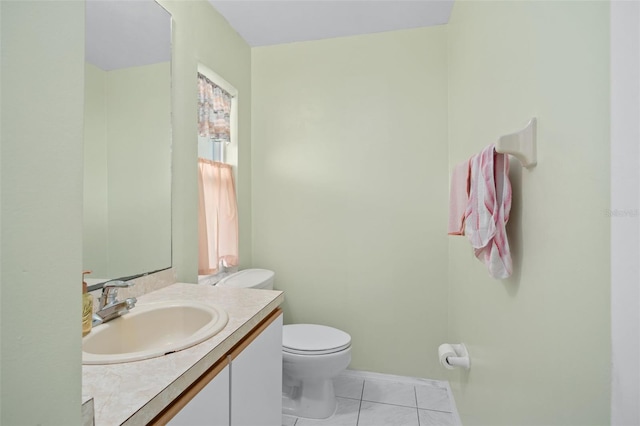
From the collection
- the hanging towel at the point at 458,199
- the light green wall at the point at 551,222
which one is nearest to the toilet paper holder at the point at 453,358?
the light green wall at the point at 551,222

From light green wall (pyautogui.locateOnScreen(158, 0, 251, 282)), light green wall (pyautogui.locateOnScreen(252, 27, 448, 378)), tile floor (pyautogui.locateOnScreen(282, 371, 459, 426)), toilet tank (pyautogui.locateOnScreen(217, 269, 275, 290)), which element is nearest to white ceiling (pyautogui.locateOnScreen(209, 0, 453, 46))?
light green wall (pyautogui.locateOnScreen(252, 27, 448, 378))

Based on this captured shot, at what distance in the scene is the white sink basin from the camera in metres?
0.94

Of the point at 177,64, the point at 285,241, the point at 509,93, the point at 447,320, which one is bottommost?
the point at 447,320

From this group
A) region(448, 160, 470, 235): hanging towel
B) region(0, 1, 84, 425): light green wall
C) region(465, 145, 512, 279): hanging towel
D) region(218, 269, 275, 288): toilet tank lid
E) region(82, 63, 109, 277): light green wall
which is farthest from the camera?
region(218, 269, 275, 288): toilet tank lid

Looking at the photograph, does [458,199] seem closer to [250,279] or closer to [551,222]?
[551,222]

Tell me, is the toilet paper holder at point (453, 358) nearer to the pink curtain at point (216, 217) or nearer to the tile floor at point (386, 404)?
the tile floor at point (386, 404)

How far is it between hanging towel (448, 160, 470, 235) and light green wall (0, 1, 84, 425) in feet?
3.91

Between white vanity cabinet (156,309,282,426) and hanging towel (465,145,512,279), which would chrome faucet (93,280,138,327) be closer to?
white vanity cabinet (156,309,282,426)

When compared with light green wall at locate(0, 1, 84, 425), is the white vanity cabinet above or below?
below

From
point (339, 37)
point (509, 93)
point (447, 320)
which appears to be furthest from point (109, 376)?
point (339, 37)

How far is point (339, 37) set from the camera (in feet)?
7.22

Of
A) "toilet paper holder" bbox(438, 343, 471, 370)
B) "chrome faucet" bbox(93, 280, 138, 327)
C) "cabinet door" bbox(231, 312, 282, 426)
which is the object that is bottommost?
"toilet paper holder" bbox(438, 343, 471, 370)

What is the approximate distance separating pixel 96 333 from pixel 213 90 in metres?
1.55

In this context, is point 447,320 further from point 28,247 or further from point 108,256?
point 28,247
